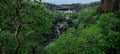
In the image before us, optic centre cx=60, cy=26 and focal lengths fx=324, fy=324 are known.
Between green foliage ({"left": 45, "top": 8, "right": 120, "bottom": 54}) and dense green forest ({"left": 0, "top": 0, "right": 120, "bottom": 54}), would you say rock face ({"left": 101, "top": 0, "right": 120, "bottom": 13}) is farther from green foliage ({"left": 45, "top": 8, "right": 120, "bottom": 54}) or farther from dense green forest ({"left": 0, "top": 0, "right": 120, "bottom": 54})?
green foliage ({"left": 45, "top": 8, "right": 120, "bottom": 54})

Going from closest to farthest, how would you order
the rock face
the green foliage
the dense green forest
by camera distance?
the dense green forest → the green foliage → the rock face

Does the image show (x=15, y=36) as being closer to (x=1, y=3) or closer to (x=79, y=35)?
(x=1, y=3)

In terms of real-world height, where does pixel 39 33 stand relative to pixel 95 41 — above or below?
above

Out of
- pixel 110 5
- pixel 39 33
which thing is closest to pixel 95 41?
pixel 39 33

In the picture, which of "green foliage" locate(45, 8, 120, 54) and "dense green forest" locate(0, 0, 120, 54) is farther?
"green foliage" locate(45, 8, 120, 54)

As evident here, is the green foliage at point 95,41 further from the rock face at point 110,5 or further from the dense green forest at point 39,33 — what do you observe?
the rock face at point 110,5

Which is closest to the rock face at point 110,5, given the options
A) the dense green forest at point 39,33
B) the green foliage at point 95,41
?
the dense green forest at point 39,33

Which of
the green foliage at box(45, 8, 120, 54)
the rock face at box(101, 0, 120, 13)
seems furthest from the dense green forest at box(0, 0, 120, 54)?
the rock face at box(101, 0, 120, 13)

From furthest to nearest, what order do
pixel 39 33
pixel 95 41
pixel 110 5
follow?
pixel 110 5 → pixel 39 33 → pixel 95 41

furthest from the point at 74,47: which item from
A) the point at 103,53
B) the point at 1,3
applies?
the point at 1,3

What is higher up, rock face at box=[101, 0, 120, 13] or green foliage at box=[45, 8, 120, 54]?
rock face at box=[101, 0, 120, 13]

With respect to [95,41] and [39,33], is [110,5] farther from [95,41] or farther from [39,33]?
[39,33]
